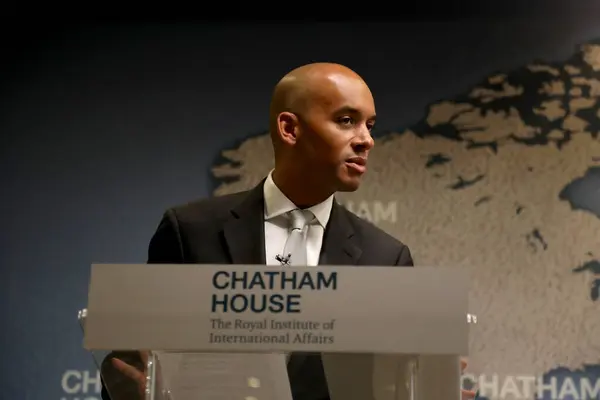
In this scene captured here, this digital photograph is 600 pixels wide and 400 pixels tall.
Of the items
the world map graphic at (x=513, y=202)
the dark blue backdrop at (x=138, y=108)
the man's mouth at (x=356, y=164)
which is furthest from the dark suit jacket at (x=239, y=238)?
the dark blue backdrop at (x=138, y=108)

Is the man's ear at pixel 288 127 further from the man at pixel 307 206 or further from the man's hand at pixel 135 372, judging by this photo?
the man's hand at pixel 135 372

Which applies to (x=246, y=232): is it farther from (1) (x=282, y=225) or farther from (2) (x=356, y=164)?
(2) (x=356, y=164)

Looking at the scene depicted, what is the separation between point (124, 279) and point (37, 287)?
1894mm

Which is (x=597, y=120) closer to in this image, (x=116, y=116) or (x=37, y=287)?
(x=116, y=116)

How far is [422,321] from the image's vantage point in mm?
→ 811

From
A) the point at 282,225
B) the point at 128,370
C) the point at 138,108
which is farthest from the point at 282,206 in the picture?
the point at 138,108

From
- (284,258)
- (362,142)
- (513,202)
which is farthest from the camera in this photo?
(513,202)

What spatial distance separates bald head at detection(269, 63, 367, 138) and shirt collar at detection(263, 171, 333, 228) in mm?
152

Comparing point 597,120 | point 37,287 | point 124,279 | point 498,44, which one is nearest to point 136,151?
point 37,287

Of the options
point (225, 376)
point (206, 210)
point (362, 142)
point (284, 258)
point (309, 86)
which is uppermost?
point (309, 86)

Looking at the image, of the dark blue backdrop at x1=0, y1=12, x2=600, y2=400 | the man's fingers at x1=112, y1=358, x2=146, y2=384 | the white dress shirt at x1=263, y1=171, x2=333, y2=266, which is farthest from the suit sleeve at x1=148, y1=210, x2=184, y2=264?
the dark blue backdrop at x1=0, y1=12, x2=600, y2=400

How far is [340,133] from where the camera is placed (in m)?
1.55

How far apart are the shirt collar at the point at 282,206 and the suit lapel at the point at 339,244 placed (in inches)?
0.7

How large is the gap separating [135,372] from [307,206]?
0.75 m
